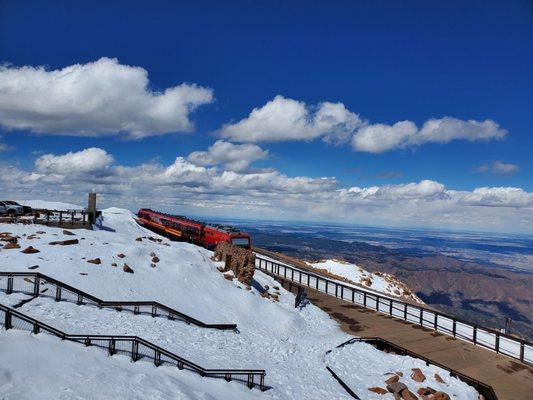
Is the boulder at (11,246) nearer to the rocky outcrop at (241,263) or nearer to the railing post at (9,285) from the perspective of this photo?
the railing post at (9,285)

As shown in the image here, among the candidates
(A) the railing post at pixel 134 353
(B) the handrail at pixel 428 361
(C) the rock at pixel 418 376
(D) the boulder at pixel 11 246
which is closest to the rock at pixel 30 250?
(D) the boulder at pixel 11 246

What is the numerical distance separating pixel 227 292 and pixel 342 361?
9.25 m

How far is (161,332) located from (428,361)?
11.6m

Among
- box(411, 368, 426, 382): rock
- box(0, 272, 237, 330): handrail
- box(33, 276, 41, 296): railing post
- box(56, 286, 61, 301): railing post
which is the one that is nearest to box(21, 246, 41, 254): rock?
box(0, 272, 237, 330): handrail

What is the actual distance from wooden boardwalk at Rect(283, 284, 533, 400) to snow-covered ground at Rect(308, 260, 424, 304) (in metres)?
21.7

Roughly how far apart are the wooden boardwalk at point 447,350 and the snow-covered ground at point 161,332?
1.26 meters

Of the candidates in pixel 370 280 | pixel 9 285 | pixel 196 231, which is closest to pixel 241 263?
pixel 9 285

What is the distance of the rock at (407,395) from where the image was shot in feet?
43.2

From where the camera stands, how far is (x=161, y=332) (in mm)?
15633

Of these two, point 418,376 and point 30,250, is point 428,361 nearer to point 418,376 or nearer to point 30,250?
point 418,376

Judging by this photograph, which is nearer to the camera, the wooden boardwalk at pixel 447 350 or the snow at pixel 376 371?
the snow at pixel 376 371

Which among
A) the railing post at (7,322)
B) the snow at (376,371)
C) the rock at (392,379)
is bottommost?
the snow at (376,371)

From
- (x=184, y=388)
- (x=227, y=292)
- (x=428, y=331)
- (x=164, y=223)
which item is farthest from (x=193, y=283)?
(x=164, y=223)

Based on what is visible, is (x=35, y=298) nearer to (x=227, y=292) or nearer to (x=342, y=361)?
(x=227, y=292)
